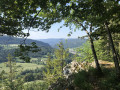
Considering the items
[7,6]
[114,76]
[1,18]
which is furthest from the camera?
[114,76]

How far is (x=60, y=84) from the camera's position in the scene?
10641 millimetres

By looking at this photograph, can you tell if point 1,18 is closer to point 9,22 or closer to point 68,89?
point 9,22

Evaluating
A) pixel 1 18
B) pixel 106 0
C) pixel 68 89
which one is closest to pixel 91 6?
pixel 106 0

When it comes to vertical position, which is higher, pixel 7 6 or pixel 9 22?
pixel 7 6

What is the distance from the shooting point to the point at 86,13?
15.9 ft

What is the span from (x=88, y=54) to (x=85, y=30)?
463 inches

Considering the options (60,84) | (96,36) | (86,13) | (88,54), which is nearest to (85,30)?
(96,36)

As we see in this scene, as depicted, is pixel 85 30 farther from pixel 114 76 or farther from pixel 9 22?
pixel 9 22

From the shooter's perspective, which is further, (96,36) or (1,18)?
(96,36)

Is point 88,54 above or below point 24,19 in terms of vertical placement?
below

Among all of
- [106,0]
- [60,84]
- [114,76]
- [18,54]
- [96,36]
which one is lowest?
[60,84]

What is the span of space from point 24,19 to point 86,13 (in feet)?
10.9

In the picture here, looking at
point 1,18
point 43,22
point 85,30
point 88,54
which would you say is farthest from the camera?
point 88,54

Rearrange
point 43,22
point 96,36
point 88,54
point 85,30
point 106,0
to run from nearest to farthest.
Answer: point 106,0 → point 43,22 → point 96,36 → point 85,30 → point 88,54
